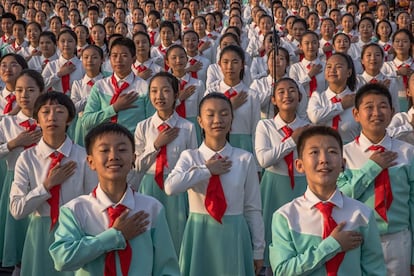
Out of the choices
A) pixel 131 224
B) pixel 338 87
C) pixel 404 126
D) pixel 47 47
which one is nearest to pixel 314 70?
pixel 338 87

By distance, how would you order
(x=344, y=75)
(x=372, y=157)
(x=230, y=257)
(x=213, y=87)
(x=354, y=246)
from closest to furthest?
(x=354, y=246), (x=372, y=157), (x=230, y=257), (x=344, y=75), (x=213, y=87)

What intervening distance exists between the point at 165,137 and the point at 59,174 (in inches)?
44.1

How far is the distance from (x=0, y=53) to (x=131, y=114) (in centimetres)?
413

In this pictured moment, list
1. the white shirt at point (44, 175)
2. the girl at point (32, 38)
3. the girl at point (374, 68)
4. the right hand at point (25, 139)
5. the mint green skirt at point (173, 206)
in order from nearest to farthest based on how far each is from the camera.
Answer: the white shirt at point (44, 175) → the right hand at point (25, 139) → the mint green skirt at point (173, 206) → the girl at point (374, 68) → the girl at point (32, 38)

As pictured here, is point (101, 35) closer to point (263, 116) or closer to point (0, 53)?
point (0, 53)

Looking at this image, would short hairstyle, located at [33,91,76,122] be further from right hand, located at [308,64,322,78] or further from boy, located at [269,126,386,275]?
right hand, located at [308,64,322,78]

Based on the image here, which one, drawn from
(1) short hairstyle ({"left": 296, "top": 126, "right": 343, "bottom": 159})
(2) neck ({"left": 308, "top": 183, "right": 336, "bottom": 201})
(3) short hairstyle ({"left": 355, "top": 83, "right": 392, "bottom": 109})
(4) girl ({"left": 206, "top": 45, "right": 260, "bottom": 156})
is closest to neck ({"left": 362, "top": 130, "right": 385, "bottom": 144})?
Answer: (3) short hairstyle ({"left": 355, "top": 83, "right": 392, "bottom": 109})

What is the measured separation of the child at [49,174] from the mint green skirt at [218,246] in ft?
2.46

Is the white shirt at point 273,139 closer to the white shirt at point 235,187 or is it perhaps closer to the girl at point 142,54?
the white shirt at point 235,187

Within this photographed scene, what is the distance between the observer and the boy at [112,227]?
2.84 metres

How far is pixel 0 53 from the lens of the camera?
30.0 feet

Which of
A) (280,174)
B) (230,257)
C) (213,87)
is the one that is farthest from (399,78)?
(230,257)

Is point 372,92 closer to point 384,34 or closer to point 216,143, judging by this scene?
point 216,143

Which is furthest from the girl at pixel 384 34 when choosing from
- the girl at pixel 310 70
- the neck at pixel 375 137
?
the neck at pixel 375 137
